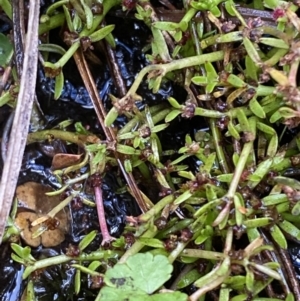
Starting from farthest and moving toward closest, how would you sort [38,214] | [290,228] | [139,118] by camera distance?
1. [38,214]
2. [139,118]
3. [290,228]

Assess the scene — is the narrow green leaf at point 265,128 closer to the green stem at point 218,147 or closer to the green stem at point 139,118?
the green stem at point 218,147

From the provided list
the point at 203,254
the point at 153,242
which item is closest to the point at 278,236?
the point at 203,254

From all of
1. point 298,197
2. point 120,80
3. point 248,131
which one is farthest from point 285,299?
point 120,80

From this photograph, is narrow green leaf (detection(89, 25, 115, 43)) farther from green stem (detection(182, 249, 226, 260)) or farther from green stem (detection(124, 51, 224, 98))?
green stem (detection(182, 249, 226, 260))

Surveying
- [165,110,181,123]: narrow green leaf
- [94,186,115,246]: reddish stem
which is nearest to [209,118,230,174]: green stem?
[165,110,181,123]: narrow green leaf

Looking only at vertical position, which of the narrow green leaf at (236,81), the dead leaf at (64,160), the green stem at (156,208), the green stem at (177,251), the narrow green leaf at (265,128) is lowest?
the green stem at (177,251)

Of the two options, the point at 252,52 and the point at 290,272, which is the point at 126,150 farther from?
the point at 290,272

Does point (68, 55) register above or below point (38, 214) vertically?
above

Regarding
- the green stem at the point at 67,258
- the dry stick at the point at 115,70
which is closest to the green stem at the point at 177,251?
the green stem at the point at 67,258
